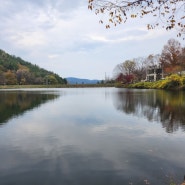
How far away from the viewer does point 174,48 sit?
3871 inches

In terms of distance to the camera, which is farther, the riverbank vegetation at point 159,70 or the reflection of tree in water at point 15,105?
the riverbank vegetation at point 159,70

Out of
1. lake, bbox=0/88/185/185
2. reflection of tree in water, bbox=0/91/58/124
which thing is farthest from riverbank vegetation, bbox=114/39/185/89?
lake, bbox=0/88/185/185

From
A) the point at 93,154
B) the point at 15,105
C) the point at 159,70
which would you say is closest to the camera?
the point at 93,154

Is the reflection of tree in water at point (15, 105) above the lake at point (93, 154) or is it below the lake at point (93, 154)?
above

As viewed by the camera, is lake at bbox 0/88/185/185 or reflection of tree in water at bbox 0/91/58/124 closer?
lake at bbox 0/88/185/185

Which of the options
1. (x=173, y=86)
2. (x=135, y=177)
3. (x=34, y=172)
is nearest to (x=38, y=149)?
(x=34, y=172)

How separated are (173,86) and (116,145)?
219 ft

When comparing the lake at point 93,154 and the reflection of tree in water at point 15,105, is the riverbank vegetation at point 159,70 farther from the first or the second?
the lake at point 93,154

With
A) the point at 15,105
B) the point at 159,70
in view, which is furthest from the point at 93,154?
the point at 159,70

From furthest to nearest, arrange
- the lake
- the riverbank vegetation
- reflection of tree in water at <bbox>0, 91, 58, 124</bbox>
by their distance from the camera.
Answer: the riverbank vegetation → reflection of tree in water at <bbox>0, 91, 58, 124</bbox> → the lake

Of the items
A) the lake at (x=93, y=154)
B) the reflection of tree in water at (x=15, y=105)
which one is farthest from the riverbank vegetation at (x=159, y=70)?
the lake at (x=93, y=154)

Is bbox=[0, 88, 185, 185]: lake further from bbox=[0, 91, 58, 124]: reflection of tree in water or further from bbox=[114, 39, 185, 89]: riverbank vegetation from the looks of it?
bbox=[114, 39, 185, 89]: riverbank vegetation

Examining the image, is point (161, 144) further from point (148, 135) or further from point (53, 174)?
point (53, 174)

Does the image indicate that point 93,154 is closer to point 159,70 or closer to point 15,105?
point 15,105
